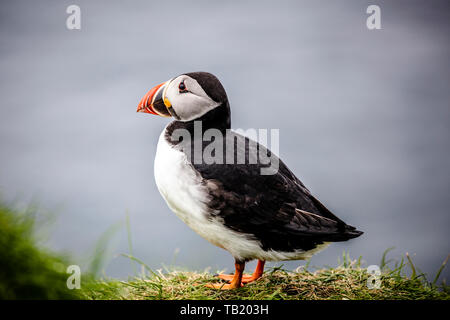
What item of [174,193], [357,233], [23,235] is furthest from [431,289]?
[23,235]

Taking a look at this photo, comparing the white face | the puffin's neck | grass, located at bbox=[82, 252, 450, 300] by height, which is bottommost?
grass, located at bbox=[82, 252, 450, 300]

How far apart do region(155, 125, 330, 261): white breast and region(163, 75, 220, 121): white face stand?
0.20 meters

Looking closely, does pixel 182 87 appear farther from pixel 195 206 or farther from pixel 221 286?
pixel 221 286

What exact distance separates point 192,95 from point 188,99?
0.09ft

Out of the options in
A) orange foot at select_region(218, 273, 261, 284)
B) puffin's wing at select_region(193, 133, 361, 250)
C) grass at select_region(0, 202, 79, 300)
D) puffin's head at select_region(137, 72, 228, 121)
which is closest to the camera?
grass at select_region(0, 202, 79, 300)

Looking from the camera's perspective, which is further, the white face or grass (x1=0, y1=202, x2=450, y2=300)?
the white face

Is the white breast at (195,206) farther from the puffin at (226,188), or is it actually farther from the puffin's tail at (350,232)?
the puffin's tail at (350,232)

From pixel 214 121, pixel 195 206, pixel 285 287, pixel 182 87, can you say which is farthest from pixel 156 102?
pixel 285 287

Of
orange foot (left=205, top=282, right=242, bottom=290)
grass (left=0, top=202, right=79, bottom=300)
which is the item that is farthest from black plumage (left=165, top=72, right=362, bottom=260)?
grass (left=0, top=202, right=79, bottom=300)

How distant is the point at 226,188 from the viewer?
203cm

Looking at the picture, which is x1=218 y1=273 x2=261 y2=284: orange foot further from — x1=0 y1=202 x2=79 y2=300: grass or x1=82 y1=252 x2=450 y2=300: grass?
x1=0 y1=202 x2=79 y2=300: grass

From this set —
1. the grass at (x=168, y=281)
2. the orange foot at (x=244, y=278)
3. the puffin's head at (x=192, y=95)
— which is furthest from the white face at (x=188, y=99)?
the orange foot at (x=244, y=278)

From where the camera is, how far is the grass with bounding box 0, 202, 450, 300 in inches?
62.9
